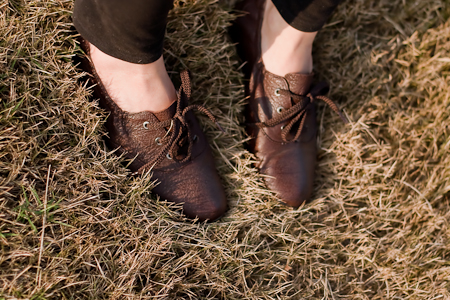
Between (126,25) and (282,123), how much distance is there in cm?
86

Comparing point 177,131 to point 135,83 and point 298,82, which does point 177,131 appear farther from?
point 298,82

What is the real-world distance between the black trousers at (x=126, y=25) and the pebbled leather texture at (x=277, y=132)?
64cm

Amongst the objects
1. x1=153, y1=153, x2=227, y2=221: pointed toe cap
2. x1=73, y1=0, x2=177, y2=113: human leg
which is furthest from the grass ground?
x1=73, y1=0, x2=177, y2=113: human leg

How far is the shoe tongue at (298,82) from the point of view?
1.58 m

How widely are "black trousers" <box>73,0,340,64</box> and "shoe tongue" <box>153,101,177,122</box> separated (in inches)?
10.7

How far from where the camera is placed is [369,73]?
1.95 metres

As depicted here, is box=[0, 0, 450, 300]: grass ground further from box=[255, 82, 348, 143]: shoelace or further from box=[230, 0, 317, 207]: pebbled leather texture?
box=[255, 82, 348, 143]: shoelace

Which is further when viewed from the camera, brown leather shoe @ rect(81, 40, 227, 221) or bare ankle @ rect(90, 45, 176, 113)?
brown leather shoe @ rect(81, 40, 227, 221)

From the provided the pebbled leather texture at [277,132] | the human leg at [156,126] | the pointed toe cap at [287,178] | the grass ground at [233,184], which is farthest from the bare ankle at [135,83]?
the pointed toe cap at [287,178]

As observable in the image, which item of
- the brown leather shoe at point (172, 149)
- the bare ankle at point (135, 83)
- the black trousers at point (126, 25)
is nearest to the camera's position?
the black trousers at point (126, 25)

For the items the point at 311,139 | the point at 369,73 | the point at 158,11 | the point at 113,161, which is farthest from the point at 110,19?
the point at 369,73

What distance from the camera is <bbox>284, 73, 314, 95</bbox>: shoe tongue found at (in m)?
1.58

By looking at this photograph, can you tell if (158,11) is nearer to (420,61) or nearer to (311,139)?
(311,139)

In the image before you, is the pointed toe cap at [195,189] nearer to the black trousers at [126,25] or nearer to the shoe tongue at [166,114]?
the shoe tongue at [166,114]
